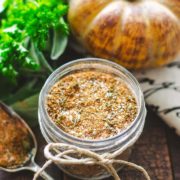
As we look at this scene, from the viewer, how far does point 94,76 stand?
1.28 metres

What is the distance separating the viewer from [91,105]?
1.21 meters

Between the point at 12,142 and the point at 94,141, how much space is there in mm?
280

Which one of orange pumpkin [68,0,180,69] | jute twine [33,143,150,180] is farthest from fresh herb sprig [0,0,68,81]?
jute twine [33,143,150,180]

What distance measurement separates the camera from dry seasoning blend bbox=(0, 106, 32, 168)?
50.6 inches

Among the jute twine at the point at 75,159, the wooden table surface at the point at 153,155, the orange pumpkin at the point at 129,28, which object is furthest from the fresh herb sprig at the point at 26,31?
the jute twine at the point at 75,159

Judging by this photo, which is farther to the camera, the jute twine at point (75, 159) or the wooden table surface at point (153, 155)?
the wooden table surface at point (153, 155)

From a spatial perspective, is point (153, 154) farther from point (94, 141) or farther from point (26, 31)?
point (26, 31)

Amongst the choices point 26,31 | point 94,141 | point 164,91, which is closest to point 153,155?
point 164,91

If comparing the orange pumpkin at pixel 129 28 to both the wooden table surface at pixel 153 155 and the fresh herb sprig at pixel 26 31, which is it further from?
the wooden table surface at pixel 153 155

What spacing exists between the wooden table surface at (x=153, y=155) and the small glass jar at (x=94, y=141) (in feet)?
0.16

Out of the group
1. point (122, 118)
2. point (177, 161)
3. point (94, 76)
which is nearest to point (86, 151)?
point (122, 118)

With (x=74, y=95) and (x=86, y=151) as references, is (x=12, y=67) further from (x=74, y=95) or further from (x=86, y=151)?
(x=86, y=151)

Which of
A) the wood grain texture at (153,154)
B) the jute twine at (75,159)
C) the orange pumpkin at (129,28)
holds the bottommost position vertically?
the wood grain texture at (153,154)

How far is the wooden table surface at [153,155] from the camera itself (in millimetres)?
1313
